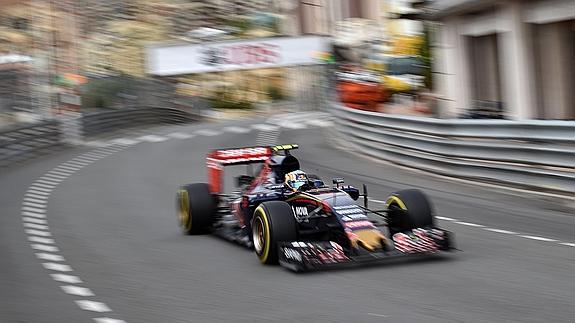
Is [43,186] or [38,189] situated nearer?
[38,189]

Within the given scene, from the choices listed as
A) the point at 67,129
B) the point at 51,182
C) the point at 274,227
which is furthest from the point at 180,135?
the point at 274,227

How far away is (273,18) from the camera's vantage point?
189 feet

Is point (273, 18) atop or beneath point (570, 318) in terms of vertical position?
atop

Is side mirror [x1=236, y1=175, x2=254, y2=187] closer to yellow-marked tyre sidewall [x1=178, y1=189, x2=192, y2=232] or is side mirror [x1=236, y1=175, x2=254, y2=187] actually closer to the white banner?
yellow-marked tyre sidewall [x1=178, y1=189, x2=192, y2=232]

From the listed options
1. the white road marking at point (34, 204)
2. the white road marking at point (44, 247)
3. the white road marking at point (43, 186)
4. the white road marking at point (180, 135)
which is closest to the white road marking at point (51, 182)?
the white road marking at point (43, 186)

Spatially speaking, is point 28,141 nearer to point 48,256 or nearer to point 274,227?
point 48,256

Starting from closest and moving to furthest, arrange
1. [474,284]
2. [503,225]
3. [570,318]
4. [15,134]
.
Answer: [570,318] < [474,284] < [503,225] < [15,134]

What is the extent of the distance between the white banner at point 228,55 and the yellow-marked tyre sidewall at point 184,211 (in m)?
28.2

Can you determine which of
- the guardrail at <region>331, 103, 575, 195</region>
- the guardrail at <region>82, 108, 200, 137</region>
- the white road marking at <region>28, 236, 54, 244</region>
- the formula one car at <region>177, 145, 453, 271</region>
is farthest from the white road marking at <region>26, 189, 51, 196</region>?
the guardrail at <region>82, 108, 200, 137</region>

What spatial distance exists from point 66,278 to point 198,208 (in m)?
2.53

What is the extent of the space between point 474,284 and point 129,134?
1079 inches

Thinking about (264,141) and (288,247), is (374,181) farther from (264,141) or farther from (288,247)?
(264,141)

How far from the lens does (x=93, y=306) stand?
8.91 meters

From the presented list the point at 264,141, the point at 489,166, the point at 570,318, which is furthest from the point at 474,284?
the point at 264,141
